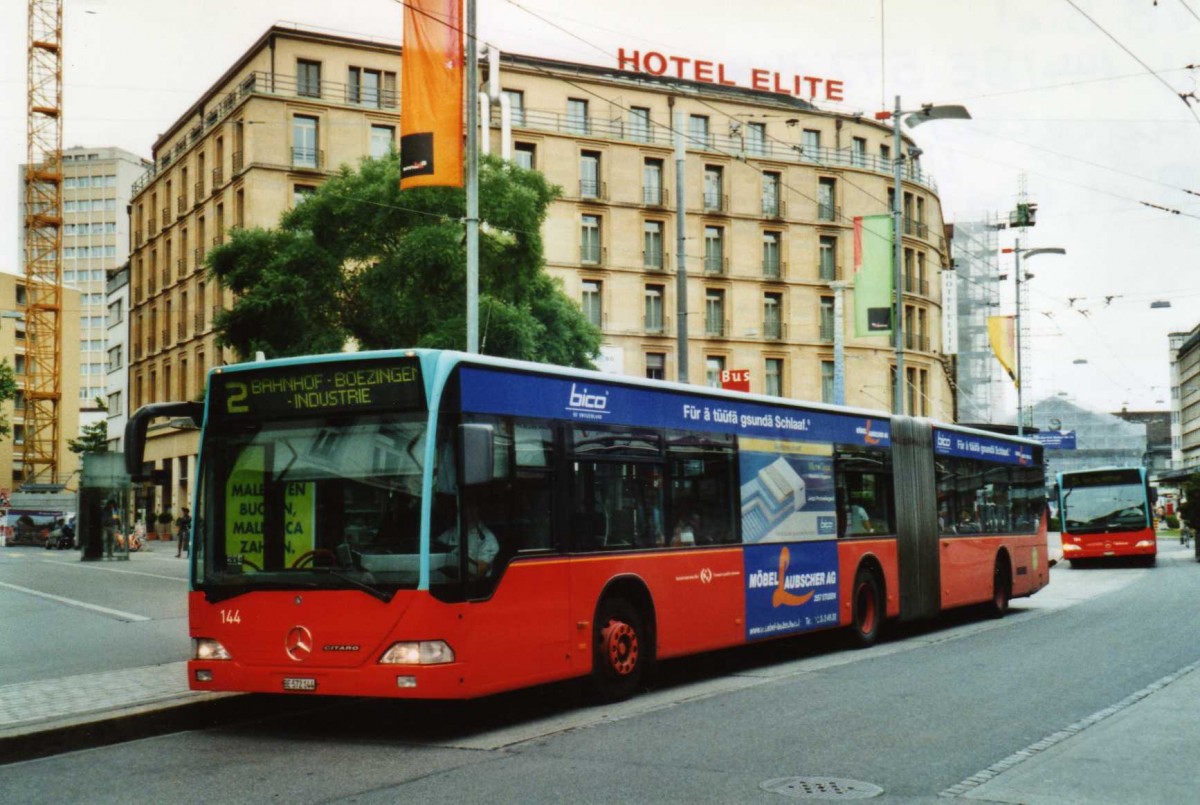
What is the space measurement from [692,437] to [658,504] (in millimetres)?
998

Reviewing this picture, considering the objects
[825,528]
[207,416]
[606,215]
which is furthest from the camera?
[606,215]

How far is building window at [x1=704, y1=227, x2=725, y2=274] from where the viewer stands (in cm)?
6191

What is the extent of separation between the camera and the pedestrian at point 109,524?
43.6 m

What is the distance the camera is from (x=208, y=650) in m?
10.1

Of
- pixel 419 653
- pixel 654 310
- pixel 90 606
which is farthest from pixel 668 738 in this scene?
pixel 654 310

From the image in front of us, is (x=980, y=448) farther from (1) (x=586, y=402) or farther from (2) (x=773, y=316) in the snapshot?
(2) (x=773, y=316)

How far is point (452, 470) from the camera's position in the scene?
9.54 meters

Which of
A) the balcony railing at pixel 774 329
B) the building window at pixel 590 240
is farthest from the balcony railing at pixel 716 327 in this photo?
the building window at pixel 590 240

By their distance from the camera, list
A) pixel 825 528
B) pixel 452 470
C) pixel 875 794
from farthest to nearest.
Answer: pixel 825 528
pixel 452 470
pixel 875 794

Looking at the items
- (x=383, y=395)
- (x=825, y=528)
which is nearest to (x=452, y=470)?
(x=383, y=395)

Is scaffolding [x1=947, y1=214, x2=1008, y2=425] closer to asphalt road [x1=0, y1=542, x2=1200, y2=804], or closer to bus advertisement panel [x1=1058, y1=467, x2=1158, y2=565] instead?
bus advertisement panel [x1=1058, y1=467, x2=1158, y2=565]

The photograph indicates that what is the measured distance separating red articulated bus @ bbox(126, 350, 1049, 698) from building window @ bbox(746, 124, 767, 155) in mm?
50706

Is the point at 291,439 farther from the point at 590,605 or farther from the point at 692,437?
the point at 692,437

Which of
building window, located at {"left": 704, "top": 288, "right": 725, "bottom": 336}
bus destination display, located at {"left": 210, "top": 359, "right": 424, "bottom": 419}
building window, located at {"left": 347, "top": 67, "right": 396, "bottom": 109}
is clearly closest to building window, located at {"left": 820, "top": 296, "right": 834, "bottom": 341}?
building window, located at {"left": 704, "top": 288, "right": 725, "bottom": 336}
